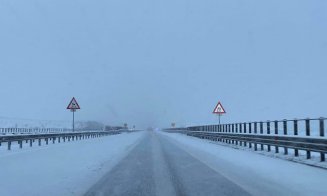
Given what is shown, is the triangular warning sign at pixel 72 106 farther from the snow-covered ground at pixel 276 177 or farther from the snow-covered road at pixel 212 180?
the snow-covered ground at pixel 276 177

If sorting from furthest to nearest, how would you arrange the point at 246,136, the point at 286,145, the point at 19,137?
the point at 19,137 < the point at 246,136 < the point at 286,145

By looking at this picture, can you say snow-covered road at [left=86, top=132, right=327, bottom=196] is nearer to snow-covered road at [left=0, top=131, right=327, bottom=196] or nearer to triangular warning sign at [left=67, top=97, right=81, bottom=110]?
snow-covered road at [left=0, top=131, right=327, bottom=196]

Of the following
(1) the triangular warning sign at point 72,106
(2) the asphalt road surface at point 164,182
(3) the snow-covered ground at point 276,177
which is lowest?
(3) the snow-covered ground at point 276,177

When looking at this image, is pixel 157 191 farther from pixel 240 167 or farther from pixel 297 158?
pixel 297 158

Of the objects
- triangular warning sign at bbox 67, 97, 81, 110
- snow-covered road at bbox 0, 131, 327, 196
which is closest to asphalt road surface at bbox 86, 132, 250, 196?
snow-covered road at bbox 0, 131, 327, 196

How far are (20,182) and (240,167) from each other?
5902 millimetres

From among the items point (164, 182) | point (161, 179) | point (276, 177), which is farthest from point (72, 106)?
point (276, 177)

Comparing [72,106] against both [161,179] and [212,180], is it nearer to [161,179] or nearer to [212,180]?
[161,179]

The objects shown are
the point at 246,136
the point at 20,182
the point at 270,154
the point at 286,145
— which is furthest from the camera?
the point at 246,136

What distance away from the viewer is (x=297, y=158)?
12875mm

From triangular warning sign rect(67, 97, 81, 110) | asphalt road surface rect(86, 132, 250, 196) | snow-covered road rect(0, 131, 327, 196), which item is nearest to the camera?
asphalt road surface rect(86, 132, 250, 196)

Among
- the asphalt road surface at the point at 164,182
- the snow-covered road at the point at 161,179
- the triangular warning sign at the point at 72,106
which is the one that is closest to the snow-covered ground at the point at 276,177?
the snow-covered road at the point at 161,179

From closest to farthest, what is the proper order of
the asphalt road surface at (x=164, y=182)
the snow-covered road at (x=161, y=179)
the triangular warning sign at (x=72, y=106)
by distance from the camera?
the asphalt road surface at (x=164, y=182) → the snow-covered road at (x=161, y=179) → the triangular warning sign at (x=72, y=106)

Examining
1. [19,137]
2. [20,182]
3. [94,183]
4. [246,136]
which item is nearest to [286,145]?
[246,136]
